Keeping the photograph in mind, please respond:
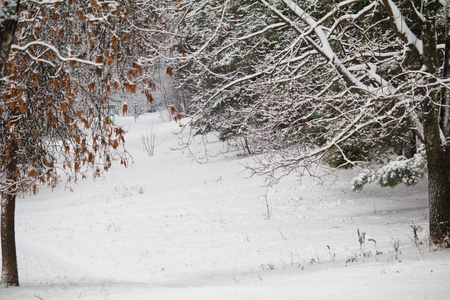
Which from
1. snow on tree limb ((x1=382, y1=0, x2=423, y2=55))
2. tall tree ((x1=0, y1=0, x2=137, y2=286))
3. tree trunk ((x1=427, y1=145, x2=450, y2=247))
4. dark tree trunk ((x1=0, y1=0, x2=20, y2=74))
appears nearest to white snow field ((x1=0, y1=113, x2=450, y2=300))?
tree trunk ((x1=427, y1=145, x2=450, y2=247))

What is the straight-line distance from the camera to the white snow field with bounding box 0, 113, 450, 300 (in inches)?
217

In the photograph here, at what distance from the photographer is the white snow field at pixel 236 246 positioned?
551cm

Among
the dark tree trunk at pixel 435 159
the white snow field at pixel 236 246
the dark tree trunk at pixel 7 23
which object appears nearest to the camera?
the dark tree trunk at pixel 7 23

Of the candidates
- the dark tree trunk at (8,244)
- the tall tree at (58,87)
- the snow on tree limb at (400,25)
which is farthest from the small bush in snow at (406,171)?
the dark tree trunk at (8,244)

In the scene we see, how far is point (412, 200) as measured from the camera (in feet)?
48.1

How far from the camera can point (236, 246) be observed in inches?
437

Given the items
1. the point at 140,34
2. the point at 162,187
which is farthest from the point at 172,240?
Result: the point at 162,187

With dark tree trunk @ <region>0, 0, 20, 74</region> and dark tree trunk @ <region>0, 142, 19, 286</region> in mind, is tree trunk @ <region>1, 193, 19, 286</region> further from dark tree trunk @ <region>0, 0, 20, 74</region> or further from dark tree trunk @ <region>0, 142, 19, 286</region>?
dark tree trunk @ <region>0, 0, 20, 74</region>

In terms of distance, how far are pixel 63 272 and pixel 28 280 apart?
3.02 ft

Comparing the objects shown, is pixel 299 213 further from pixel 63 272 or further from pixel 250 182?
pixel 63 272

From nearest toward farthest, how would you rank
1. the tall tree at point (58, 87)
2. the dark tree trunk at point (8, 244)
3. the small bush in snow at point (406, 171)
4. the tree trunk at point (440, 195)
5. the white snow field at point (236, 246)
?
the tall tree at point (58, 87) → the white snow field at point (236, 246) → the tree trunk at point (440, 195) → the dark tree trunk at point (8, 244) → the small bush in snow at point (406, 171)

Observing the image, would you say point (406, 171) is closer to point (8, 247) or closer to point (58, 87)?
point (58, 87)

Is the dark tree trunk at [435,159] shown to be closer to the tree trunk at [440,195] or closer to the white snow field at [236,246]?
the tree trunk at [440,195]

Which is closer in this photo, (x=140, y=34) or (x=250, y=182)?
(x=140, y=34)
